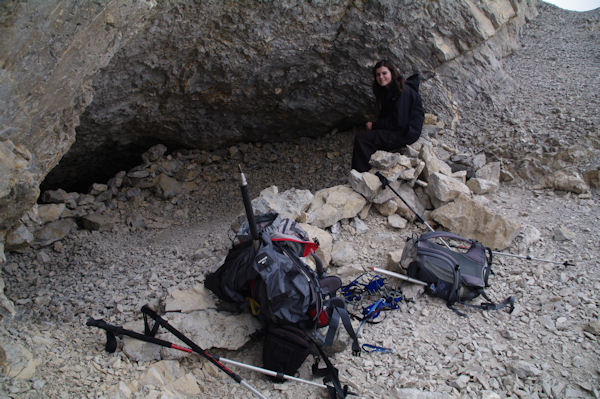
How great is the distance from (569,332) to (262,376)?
2.39 metres

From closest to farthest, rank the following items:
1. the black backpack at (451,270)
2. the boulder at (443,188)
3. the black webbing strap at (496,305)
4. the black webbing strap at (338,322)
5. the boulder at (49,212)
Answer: the black webbing strap at (338,322)
the black webbing strap at (496,305)
the black backpack at (451,270)
the boulder at (443,188)
the boulder at (49,212)

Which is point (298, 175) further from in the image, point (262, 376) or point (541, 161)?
point (262, 376)

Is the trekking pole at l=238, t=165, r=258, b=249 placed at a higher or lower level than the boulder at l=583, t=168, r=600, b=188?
lower

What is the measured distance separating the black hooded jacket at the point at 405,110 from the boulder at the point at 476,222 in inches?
50.2

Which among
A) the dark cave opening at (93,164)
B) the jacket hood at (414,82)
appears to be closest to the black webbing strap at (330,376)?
the jacket hood at (414,82)

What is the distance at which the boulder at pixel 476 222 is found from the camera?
14.0ft

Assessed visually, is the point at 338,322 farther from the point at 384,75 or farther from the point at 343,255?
the point at 384,75

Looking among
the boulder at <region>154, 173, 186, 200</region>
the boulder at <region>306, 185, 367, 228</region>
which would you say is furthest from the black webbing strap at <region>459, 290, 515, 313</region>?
the boulder at <region>154, 173, 186, 200</region>

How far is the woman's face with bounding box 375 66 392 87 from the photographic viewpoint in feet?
17.7

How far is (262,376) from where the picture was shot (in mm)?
2938

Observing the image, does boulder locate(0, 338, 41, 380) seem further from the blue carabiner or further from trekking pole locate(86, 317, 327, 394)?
the blue carabiner

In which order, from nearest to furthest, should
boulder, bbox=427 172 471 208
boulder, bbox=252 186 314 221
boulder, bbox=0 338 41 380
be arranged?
boulder, bbox=0 338 41 380, boulder, bbox=252 186 314 221, boulder, bbox=427 172 471 208

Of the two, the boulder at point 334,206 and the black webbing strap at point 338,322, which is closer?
the black webbing strap at point 338,322

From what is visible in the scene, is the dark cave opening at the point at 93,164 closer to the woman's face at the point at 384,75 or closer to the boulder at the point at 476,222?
the woman's face at the point at 384,75
